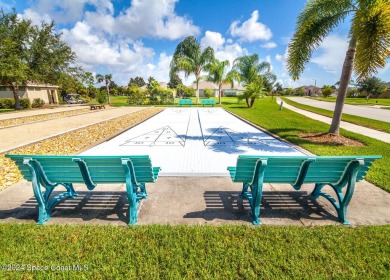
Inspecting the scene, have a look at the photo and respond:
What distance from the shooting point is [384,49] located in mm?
5980

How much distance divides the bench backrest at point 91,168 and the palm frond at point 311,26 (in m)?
8.79

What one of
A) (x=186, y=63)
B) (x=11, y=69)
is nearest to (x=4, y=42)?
(x=11, y=69)

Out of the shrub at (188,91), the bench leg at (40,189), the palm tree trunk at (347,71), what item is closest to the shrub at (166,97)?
the shrub at (188,91)

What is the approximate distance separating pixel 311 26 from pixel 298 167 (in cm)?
808

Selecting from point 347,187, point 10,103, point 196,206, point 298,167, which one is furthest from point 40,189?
point 10,103

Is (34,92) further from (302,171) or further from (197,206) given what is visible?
(302,171)

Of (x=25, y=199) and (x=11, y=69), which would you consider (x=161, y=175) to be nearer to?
(x=25, y=199)

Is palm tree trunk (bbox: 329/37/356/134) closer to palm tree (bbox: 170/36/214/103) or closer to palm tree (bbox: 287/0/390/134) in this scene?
palm tree (bbox: 287/0/390/134)

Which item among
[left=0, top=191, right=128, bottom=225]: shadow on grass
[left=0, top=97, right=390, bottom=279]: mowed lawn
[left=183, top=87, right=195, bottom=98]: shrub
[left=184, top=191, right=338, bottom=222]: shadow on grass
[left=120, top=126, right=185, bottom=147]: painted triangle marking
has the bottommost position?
[left=120, top=126, right=185, bottom=147]: painted triangle marking

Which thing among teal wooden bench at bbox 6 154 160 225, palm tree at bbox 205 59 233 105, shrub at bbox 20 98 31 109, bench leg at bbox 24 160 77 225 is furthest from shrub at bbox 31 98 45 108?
teal wooden bench at bbox 6 154 160 225

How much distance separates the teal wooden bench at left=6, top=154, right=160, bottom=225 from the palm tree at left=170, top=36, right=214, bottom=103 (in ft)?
94.4

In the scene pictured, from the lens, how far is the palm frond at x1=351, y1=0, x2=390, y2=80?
587 cm

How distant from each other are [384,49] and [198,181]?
22.5 ft

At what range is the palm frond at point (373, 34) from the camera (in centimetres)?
587
